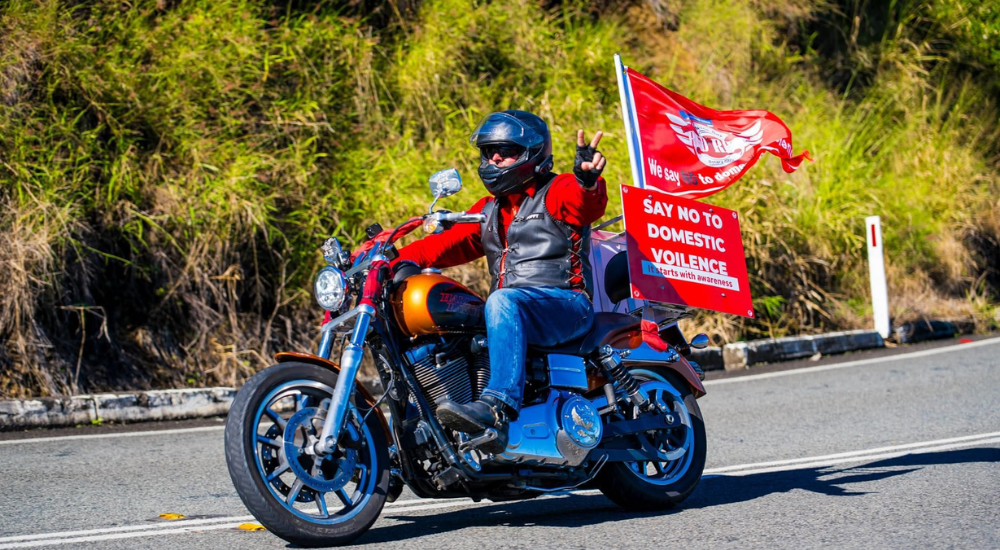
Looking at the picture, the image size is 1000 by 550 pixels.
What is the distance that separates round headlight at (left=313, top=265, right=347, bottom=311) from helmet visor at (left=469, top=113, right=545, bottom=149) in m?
0.92

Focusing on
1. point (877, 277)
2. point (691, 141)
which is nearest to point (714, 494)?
point (691, 141)

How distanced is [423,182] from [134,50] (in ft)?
10.5

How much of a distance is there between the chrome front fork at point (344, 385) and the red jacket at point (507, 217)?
0.49m

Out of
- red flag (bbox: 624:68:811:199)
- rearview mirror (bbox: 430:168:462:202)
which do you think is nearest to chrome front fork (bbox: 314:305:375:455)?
rearview mirror (bbox: 430:168:462:202)

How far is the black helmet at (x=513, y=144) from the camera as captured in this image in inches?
189

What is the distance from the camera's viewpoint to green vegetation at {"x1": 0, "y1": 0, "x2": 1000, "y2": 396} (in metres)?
9.32

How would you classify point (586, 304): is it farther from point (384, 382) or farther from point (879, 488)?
point (879, 488)

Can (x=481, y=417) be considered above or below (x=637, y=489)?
above

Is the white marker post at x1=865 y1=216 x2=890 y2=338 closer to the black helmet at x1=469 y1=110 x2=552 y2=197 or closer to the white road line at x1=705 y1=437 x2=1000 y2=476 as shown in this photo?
the white road line at x1=705 y1=437 x2=1000 y2=476

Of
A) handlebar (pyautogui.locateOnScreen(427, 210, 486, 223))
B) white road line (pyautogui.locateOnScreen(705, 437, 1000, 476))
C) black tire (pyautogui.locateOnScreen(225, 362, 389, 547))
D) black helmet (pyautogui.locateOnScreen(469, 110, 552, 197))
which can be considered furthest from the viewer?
white road line (pyautogui.locateOnScreen(705, 437, 1000, 476))

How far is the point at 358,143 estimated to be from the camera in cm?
1199

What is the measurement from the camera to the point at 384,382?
4.57 m

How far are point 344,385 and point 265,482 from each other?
0.47 m

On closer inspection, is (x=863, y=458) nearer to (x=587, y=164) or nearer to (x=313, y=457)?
(x=587, y=164)
